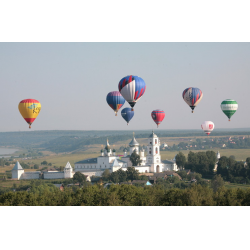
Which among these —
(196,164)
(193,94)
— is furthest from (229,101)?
(196,164)

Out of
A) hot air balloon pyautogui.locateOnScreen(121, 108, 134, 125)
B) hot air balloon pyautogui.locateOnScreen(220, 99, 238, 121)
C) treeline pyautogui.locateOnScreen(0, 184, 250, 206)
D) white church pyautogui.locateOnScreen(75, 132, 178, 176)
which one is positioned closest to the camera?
treeline pyautogui.locateOnScreen(0, 184, 250, 206)

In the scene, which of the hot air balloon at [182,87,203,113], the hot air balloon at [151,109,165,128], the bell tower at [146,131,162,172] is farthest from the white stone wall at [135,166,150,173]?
the hot air balloon at [182,87,203,113]

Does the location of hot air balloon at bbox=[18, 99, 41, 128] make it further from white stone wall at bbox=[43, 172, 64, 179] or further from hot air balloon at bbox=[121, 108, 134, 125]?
white stone wall at bbox=[43, 172, 64, 179]

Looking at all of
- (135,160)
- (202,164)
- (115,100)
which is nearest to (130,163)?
(135,160)

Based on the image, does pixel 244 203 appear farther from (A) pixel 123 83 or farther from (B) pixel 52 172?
(B) pixel 52 172

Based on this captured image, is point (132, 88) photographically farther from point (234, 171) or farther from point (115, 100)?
point (234, 171)

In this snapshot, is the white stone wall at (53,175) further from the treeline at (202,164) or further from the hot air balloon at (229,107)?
the hot air balloon at (229,107)
